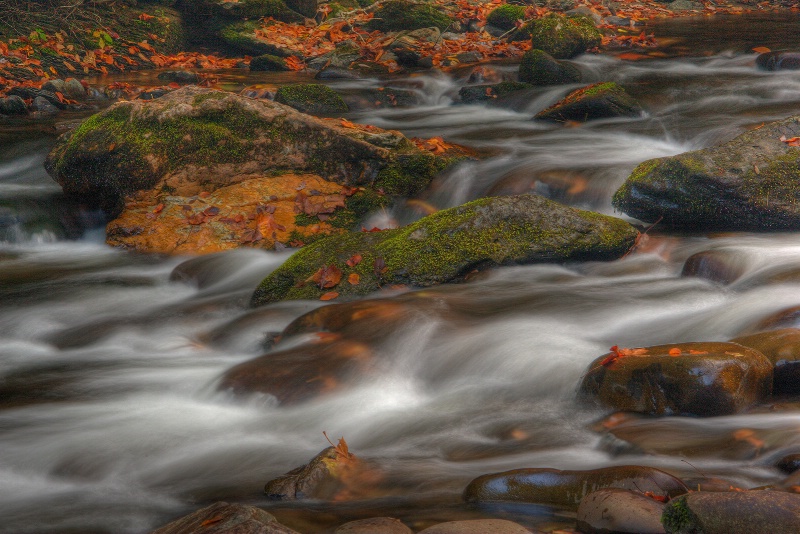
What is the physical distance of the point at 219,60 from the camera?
15992 millimetres

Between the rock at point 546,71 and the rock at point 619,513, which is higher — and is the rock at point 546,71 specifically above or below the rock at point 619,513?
above

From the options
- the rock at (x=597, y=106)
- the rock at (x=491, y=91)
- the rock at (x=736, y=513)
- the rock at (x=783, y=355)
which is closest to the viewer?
the rock at (x=736, y=513)

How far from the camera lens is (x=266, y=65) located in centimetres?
1499

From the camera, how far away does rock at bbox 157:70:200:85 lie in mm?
13602

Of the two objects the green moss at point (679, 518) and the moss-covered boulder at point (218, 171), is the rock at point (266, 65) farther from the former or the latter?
the green moss at point (679, 518)

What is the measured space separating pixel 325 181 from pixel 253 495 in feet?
14.7

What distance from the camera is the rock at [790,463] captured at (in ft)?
9.61

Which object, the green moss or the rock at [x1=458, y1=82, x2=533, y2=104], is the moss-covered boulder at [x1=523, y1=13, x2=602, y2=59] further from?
the green moss

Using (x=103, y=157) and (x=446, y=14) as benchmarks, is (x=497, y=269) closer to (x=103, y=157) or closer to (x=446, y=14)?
(x=103, y=157)

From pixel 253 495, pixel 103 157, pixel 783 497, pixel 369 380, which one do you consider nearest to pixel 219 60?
pixel 103 157

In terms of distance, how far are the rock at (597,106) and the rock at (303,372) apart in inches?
249

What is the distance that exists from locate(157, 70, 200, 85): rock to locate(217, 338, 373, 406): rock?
9807 millimetres

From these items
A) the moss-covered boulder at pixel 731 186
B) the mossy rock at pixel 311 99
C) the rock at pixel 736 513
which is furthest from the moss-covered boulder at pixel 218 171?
the rock at pixel 736 513

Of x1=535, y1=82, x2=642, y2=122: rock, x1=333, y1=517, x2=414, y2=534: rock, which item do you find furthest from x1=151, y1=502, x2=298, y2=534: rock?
x1=535, y1=82, x2=642, y2=122: rock
